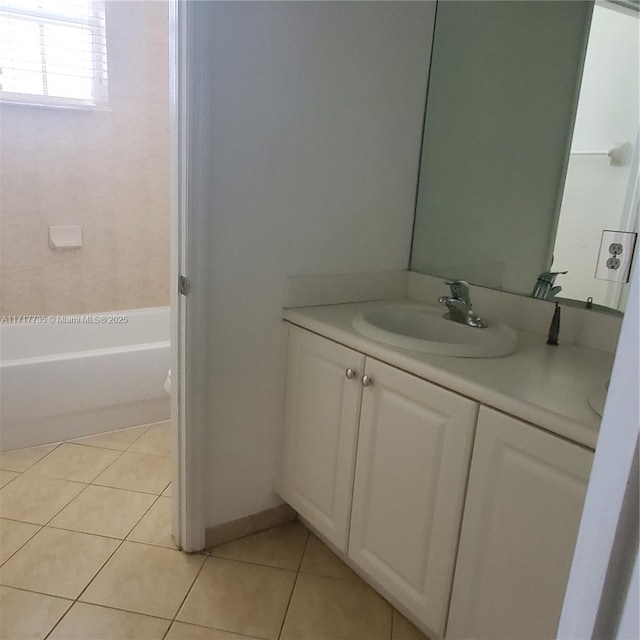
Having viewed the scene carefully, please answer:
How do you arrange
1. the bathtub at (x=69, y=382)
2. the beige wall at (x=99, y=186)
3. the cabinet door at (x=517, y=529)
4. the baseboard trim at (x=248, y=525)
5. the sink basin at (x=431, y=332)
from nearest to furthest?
1. the cabinet door at (x=517, y=529)
2. the sink basin at (x=431, y=332)
3. the baseboard trim at (x=248, y=525)
4. the bathtub at (x=69, y=382)
5. the beige wall at (x=99, y=186)

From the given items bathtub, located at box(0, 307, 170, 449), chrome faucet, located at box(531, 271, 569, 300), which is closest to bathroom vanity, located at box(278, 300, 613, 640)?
chrome faucet, located at box(531, 271, 569, 300)

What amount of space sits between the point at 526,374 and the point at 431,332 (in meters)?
0.50

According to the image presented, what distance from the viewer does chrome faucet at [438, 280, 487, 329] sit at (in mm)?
1634

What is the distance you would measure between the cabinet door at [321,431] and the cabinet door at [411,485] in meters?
0.05

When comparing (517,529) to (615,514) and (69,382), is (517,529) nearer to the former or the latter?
(615,514)

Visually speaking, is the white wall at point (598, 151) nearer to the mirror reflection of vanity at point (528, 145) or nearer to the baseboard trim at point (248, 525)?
the mirror reflection of vanity at point (528, 145)

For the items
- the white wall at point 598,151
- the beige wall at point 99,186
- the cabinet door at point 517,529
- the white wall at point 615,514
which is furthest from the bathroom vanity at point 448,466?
the beige wall at point 99,186

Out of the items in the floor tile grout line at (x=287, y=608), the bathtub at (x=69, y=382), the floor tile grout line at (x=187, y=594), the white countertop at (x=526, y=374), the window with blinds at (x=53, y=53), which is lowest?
the floor tile grout line at (x=287, y=608)

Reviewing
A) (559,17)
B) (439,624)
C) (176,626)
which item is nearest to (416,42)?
(559,17)

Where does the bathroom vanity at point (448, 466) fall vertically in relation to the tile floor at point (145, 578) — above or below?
above

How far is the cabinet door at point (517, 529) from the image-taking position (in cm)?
104

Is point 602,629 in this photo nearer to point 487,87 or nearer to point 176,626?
point 176,626

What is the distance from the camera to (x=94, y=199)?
113 inches

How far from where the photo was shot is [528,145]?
1.77 meters
